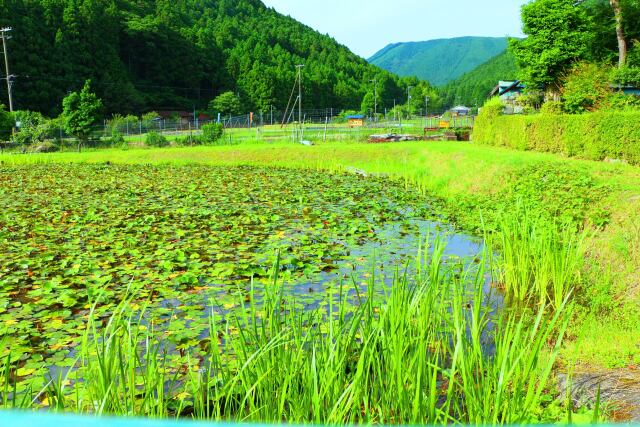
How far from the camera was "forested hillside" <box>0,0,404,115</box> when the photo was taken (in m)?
50.4

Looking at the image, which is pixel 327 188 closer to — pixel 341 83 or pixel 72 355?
pixel 72 355

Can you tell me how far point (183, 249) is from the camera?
21.5 ft

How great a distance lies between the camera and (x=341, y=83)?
90.9 m

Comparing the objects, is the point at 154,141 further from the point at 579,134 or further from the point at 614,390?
the point at 614,390

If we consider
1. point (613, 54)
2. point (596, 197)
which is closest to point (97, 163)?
point (596, 197)

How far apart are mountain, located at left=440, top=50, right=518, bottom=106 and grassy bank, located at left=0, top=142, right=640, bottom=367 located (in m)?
90.7

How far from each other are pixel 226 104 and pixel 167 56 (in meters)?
10.7

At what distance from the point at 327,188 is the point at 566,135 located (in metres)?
6.46

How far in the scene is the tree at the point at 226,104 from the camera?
219 feet

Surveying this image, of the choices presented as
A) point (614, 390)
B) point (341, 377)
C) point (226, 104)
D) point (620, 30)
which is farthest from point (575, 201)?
point (226, 104)

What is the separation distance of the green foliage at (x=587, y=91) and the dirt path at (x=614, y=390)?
1713 cm

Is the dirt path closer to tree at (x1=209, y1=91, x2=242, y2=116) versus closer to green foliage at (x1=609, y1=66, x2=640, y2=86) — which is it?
green foliage at (x1=609, y1=66, x2=640, y2=86)

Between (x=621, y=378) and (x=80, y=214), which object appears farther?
(x=80, y=214)

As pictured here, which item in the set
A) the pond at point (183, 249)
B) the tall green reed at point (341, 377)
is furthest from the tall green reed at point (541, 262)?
the tall green reed at point (341, 377)
